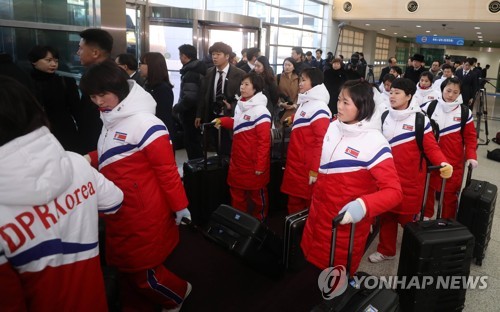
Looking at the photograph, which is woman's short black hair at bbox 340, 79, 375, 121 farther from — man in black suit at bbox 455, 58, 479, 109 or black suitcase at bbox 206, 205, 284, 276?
man in black suit at bbox 455, 58, 479, 109

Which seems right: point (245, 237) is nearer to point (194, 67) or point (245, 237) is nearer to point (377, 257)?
point (377, 257)

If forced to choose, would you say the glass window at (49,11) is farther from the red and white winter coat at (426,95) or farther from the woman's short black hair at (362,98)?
the red and white winter coat at (426,95)

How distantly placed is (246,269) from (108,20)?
10.6 ft

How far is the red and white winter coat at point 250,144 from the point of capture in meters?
3.18

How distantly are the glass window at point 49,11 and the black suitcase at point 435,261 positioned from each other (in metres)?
3.87

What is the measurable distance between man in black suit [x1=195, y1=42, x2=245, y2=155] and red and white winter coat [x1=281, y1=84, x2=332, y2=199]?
123 centimetres

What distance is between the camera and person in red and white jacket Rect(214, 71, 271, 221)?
3184 millimetres

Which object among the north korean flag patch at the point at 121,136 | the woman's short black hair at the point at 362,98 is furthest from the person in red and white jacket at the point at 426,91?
the north korean flag patch at the point at 121,136

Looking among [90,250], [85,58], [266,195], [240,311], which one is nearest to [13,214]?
[90,250]

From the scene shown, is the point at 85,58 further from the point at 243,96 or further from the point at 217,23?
the point at 217,23

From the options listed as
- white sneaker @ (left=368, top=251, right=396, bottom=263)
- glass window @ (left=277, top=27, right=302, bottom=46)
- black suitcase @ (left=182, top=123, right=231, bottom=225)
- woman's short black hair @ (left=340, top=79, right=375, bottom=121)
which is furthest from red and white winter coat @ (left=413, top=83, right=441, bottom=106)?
glass window @ (left=277, top=27, right=302, bottom=46)

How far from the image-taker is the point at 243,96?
130 inches

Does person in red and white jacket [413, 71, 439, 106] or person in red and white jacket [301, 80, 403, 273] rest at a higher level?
person in red and white jacket [413, 71, 439, 106]

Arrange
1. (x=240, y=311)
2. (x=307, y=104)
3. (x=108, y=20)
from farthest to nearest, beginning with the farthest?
(x=108, y=20)
(x=307, y=104)
(x=240, y=311)
